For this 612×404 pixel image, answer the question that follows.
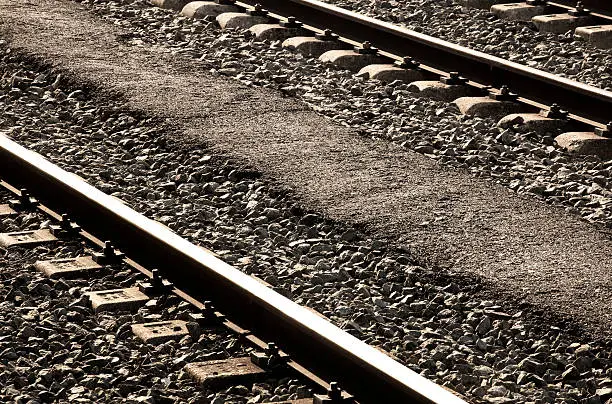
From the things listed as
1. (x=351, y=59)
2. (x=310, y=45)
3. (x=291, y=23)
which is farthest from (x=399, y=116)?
(x=291, y=23)

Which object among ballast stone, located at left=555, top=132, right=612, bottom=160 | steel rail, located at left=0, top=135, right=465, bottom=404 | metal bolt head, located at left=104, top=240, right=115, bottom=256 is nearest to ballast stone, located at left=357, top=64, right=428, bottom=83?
ballast stone, located at left=555, top=132, right=612, bottom=160

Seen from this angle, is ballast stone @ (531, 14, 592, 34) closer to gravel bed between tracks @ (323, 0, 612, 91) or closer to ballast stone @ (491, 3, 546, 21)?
gravel bed between tracks @ (323, 0, 612, 91)

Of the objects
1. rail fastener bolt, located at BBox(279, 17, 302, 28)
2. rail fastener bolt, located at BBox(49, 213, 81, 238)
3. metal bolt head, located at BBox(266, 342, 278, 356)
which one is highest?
metal bolt head, located at BBox(266, 342, 278, 356)

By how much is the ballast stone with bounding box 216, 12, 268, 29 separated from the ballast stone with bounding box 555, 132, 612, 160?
333cm

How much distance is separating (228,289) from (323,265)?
2.35 ft

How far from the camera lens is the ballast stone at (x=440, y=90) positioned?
8.91 m

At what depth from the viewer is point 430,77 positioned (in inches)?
365

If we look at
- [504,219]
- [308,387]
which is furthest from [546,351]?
[504,219]

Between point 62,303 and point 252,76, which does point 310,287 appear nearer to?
point 62,303

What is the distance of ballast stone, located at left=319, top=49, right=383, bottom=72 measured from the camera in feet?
31.4

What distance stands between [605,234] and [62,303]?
8.77ft

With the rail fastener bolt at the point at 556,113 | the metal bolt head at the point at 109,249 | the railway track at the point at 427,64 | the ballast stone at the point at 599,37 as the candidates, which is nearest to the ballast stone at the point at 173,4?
the railway track at the point at 427,64

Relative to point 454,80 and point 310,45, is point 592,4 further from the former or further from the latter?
point 310,45

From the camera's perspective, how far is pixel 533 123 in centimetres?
832
